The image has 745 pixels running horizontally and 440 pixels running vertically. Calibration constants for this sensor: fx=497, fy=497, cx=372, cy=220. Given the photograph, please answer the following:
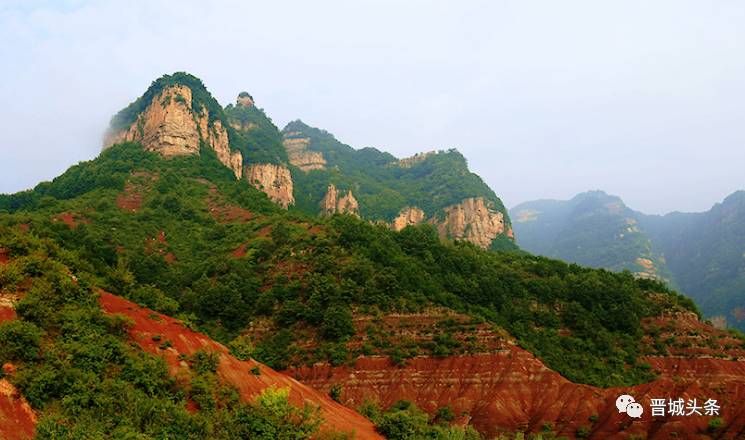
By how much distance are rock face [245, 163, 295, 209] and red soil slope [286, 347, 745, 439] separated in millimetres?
71813

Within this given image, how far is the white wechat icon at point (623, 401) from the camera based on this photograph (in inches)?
1392

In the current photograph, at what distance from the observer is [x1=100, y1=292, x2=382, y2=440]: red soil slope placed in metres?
23.7

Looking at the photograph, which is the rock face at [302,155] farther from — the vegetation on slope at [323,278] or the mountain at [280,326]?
the vegetation on slope at [323,278]

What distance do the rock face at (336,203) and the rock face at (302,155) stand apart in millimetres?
33246

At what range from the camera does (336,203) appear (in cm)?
12838

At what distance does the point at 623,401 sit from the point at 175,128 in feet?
278

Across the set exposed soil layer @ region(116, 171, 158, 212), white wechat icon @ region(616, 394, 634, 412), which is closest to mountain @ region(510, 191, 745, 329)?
white wechat icon @ region(616, 394, 634, 412)

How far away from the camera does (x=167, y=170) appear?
83562 millimetres

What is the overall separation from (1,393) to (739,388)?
1634 inches

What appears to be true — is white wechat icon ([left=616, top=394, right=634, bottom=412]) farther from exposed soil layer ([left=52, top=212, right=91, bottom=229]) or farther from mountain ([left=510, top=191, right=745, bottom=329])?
mountain ([left=510, top=191, right=745, bottom=329])

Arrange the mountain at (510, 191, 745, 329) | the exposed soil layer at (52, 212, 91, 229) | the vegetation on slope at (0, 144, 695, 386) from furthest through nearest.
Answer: the mountain at (510, 191, 745, 329), the exposed soil layer at (52, 212, 91, 229), the vegetation on slope at (0, 144, 695, 386)

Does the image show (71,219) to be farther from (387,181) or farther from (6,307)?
(387,181)

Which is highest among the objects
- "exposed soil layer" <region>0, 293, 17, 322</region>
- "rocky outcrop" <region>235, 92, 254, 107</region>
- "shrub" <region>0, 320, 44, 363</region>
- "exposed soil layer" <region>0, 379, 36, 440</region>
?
"rocky outcrop" <region>235, 92, 254, 107</region>
